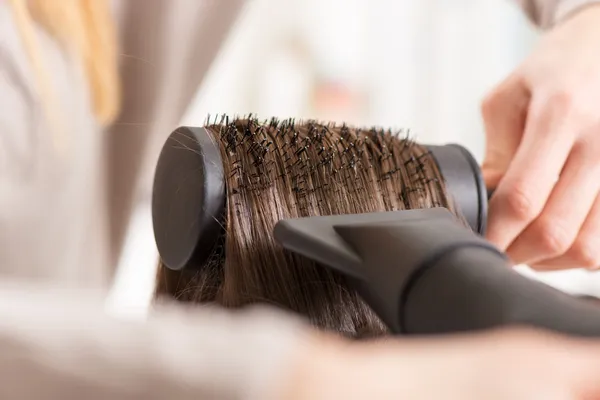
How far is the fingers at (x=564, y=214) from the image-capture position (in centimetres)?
54

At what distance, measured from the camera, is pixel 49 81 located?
0.63 m

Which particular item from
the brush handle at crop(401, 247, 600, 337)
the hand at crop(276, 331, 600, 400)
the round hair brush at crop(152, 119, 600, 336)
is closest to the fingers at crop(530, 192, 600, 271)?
the round hair brush at crop(152, 119, 600, 336)

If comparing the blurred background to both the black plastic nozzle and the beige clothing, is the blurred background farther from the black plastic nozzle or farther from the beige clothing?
the black plastic nozzle

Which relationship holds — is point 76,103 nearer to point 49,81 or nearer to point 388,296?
point 49,81

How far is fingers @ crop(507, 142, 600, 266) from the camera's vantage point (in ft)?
1.79

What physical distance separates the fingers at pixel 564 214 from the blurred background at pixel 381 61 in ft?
3.06

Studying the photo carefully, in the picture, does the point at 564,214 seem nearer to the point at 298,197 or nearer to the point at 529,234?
the point at 529,234

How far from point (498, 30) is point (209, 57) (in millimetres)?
1031

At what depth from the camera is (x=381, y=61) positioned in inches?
62.9

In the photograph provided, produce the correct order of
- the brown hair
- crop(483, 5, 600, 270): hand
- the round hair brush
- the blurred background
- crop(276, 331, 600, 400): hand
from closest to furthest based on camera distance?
crop(276, 331, 600, 400): hand < the round hair brush < the brown hair < crop(483, 5, 600, 270): hand < the blurred background

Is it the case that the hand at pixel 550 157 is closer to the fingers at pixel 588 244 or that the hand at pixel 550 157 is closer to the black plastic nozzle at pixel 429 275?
the fingers at pixel 588 244

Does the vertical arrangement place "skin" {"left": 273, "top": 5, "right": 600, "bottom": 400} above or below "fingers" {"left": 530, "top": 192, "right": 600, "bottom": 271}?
above

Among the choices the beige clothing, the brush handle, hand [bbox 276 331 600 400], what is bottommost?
the beige clothing

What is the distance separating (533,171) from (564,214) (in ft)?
0.15
